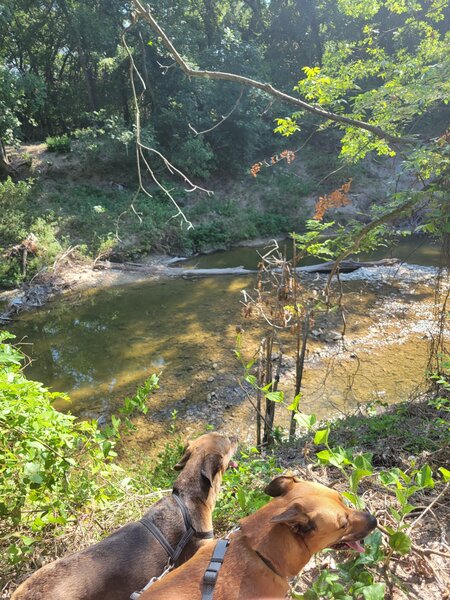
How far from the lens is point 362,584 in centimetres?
164

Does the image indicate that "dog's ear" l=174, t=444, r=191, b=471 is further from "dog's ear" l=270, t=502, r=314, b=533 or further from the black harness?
"dog's ear" l=270, t=502, r=314, b=533

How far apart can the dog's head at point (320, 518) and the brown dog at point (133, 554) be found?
1010 mm

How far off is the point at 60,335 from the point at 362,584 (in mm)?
10526

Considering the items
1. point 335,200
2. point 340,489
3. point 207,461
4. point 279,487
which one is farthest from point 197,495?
point 335,200

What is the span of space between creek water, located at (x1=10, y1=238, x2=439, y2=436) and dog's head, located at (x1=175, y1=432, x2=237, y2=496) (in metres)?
3.17

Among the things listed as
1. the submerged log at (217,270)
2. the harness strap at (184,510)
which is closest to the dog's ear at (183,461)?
the harness strap at (184,510)

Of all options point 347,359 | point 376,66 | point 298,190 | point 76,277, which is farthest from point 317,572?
point 298,190

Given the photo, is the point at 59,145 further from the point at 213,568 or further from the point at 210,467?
the point at 213,568

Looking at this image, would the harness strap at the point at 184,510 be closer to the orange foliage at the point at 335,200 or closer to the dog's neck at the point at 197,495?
the dog's neck at the point at 197,495

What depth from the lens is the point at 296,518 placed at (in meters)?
1.88

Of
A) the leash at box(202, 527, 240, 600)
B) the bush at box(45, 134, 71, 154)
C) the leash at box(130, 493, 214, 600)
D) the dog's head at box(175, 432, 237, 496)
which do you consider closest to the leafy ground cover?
the dog's head at box(175, 432, 237, 496)

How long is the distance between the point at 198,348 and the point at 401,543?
297 inches

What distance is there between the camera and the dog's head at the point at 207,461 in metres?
3.07

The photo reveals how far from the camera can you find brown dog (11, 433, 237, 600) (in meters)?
2.21
